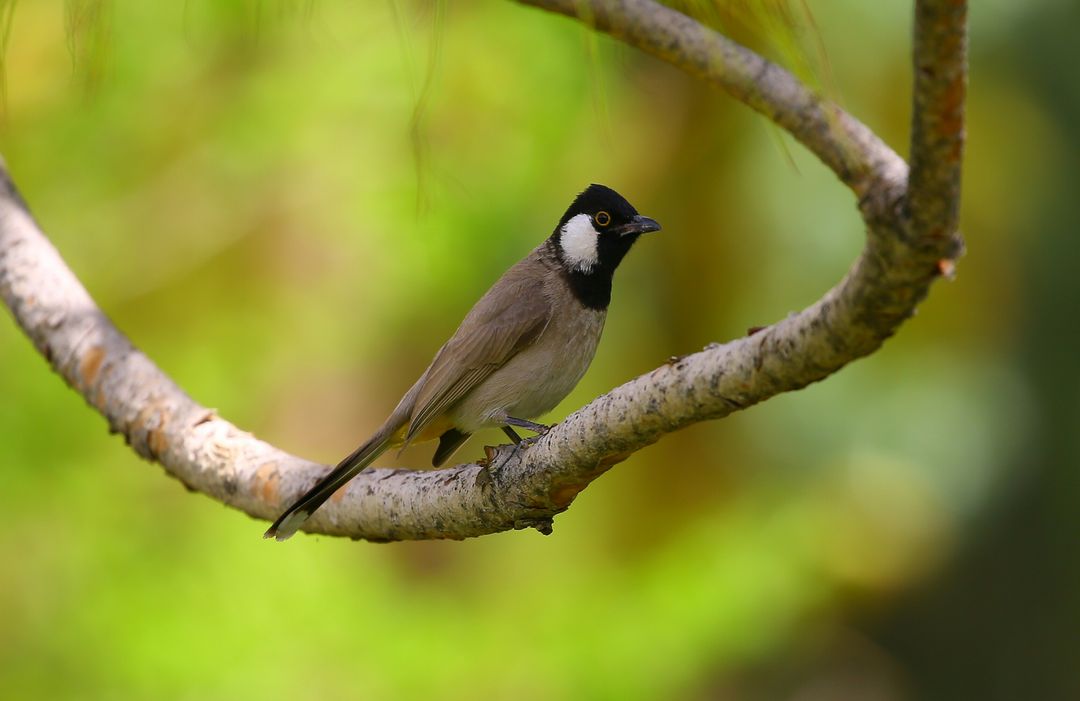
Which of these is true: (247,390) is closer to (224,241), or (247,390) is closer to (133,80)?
(224,241)

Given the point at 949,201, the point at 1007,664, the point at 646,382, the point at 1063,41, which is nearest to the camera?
the point at 949,201

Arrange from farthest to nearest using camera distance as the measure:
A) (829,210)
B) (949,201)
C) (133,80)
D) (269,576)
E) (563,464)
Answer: (829,210) < (133,80) < (269,576) < (563,464) < (949,201)

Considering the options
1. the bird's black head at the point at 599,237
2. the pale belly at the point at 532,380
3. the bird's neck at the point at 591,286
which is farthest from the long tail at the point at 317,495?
the bird's black head at the point at 599,237

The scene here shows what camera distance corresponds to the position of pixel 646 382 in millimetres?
2336

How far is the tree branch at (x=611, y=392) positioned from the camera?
1674 mm

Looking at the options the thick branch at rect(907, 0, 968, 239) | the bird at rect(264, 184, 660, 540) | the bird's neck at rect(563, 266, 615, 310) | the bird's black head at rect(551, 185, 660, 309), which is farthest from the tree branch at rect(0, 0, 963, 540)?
the bird's black head at rect(551, 185, 660, 309)

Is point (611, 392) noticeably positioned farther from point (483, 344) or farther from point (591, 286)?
point (591, 286)

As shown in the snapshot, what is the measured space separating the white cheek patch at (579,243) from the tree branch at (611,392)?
1480 millimetres

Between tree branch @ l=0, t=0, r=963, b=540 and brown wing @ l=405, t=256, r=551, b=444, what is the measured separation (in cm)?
68

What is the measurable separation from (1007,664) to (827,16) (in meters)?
5.53

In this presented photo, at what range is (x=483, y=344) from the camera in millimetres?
4301

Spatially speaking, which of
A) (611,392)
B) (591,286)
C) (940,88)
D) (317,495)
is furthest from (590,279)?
(940,88)

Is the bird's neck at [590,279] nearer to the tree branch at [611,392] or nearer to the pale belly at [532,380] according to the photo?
the pale belly at [532,380]

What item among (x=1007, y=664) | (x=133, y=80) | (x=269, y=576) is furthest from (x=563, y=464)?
(x=1007, y=664)
